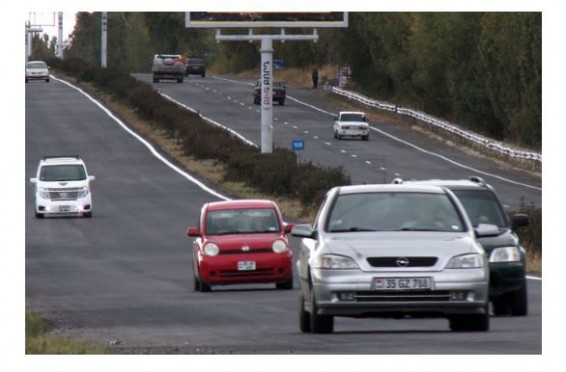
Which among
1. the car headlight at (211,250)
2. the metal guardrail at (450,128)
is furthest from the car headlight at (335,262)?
the metal guardrail at (450,128)

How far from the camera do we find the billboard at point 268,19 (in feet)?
200

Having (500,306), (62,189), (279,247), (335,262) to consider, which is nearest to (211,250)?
(279,247)

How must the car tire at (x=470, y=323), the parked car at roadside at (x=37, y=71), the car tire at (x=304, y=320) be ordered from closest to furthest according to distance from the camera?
the car tire at (x=470, y=323) → the car tire at (x=304, y=320) → the parked car at roadside at (x=37, y=71)

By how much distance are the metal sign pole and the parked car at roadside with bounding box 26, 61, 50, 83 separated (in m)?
46.0

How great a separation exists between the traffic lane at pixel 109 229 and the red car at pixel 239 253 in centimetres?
77

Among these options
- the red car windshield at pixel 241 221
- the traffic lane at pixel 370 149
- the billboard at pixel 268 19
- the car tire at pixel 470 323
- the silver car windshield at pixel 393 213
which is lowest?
the traffic lane at pixel 370 149

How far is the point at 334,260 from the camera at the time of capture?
637 inches

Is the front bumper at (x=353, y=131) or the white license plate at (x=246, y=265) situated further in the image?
the front bumper at (x=353, y=131)

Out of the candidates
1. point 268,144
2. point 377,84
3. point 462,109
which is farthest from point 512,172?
point 377,84

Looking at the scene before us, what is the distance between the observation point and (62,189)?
51312mm

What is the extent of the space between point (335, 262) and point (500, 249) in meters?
4.67

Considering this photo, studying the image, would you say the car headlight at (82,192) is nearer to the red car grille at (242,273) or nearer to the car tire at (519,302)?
the red car grille at (242,273)
